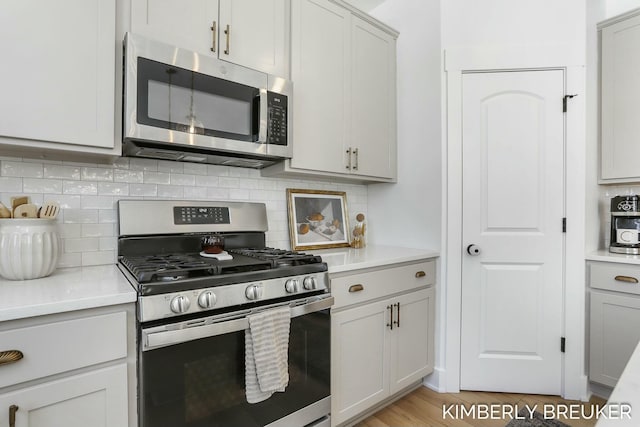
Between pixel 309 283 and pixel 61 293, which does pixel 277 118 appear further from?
pixel 61 293

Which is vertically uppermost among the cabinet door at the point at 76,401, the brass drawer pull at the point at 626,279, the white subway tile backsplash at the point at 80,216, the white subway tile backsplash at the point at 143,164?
the white subway tile backsplash at the point at 143,164

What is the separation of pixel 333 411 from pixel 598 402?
5.66 ft

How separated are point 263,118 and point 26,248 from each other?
1.10 m

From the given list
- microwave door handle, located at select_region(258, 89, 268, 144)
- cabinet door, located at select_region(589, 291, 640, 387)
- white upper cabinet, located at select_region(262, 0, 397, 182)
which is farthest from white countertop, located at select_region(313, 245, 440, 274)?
cabinet door, located at select_region(589, 291, 640, 387)

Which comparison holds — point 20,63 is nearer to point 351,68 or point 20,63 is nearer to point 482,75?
point 351,68

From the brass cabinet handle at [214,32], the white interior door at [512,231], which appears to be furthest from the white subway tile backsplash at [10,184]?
the white interior door at [512,231]

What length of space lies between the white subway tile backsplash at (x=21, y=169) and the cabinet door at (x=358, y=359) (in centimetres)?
145

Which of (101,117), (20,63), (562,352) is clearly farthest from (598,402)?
(20,63)

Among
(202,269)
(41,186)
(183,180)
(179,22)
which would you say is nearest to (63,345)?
(202,269)

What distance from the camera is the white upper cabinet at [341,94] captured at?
6.59ft

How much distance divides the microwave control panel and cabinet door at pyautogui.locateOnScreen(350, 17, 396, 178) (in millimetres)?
582

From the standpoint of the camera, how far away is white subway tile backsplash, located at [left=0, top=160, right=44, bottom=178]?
55.8 inches

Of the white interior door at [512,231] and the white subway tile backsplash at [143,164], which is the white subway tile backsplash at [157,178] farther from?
the white interior door at [512,231]

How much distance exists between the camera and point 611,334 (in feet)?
7.02
